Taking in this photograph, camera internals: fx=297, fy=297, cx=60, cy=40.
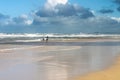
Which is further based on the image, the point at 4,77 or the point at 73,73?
the point at 73,73

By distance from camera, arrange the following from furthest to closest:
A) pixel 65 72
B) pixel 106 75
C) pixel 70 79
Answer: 1. pixel 65 72
2. pixel 106 75
3. pixel 70 79

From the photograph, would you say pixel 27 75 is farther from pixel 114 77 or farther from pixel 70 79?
pixel 114 77

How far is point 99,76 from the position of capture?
8.64m

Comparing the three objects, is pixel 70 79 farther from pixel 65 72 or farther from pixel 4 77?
pixel 4 77

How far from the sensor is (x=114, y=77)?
335 inches

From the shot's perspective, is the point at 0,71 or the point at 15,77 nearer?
the point at 15,77

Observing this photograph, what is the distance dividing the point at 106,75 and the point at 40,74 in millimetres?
1995

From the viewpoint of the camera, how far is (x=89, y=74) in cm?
904

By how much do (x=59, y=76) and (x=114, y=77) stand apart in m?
1.58

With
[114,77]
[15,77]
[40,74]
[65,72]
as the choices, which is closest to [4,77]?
[15,77]

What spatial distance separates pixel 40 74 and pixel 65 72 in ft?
2.83

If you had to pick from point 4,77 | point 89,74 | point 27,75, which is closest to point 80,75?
point 89,74

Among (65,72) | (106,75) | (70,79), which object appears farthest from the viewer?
(65,72)

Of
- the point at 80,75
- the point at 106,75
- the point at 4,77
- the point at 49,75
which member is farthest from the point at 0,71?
the point at 106,75
